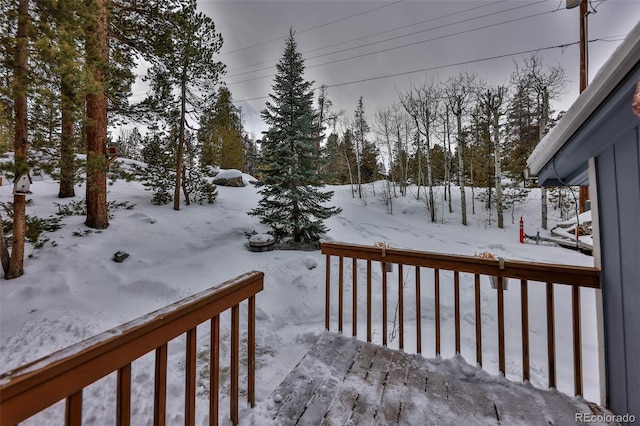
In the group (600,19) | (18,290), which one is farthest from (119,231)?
(600,19)

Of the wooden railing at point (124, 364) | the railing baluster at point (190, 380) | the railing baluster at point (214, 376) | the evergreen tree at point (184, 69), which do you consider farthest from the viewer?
the evergreen tree at point (184, 69)

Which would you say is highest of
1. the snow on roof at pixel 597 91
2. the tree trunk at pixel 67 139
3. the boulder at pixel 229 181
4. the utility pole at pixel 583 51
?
the utility pole at pixel 583 51

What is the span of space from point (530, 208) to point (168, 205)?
621 inches

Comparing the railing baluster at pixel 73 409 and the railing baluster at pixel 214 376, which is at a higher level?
the railing baluster at pixel 73 409

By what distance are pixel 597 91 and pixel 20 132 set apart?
20.6ft

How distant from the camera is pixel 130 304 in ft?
12.6

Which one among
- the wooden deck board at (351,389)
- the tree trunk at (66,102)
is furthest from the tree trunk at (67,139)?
the wooden deck board at (351,389)

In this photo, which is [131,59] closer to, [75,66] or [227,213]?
[75,66]

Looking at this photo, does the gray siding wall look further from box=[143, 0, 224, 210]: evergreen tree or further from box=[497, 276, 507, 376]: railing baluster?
box=[143, 0, 224, 210]: evergreen tree

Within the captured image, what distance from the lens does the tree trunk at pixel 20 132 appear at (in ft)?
10.9

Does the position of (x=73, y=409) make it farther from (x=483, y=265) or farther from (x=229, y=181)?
(x=229, y=181)

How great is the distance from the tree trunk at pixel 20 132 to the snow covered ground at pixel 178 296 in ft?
0.95

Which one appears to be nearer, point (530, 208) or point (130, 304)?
point (130, 304)

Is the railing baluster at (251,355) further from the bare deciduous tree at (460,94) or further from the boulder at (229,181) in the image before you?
the bare deciduous tree at (460,94)
